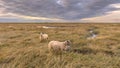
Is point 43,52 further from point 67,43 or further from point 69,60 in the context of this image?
point 69,60

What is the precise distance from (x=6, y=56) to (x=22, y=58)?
142cm

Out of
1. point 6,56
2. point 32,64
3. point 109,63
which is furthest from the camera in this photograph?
point 6,56

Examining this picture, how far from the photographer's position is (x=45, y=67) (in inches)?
499

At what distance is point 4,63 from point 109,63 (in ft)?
19.2

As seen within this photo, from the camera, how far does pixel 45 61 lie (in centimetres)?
1357

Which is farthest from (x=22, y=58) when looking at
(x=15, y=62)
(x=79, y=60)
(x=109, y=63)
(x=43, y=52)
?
(x=109, y=63)

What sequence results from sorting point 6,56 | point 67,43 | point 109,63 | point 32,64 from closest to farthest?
point 109,63
point 32,64
point 6,56
point 67,43

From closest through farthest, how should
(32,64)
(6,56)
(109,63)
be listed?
(109,63) → (32,64) → (6,56)

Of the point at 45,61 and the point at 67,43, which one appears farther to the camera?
the point at 67,43

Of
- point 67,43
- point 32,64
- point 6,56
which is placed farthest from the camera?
point 67,43

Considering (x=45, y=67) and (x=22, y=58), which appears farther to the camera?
(x=22, y=58)

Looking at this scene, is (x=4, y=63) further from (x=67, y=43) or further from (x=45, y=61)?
(x=67, y=43)

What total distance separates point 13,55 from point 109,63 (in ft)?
19.5

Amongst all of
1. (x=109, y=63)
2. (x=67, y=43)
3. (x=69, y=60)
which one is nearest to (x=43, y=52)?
(x=67, y=43)
